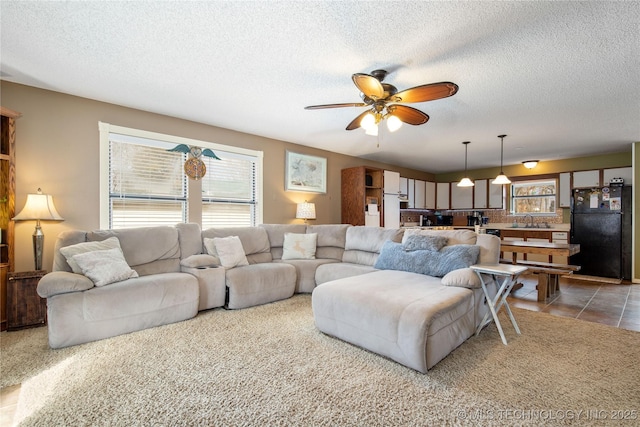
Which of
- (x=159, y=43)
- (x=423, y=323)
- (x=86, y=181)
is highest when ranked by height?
(x=159, y=43)

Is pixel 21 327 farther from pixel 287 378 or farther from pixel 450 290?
pixel 450 290

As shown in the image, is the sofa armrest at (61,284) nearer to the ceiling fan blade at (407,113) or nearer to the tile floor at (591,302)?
the ceiling fan blade at (407,113)

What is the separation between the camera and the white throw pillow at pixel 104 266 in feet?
8.84

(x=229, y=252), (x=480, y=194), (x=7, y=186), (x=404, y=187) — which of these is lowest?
(x=229, y=252)

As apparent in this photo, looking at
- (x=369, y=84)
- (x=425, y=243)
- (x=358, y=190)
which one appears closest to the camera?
(x=369, y=84)

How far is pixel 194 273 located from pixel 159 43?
7.36 ft

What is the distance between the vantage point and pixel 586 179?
6.05m

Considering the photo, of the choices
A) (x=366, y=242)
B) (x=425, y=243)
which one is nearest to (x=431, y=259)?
(x=425, y=243)

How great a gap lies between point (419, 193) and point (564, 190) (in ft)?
9.95

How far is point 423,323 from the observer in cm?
195

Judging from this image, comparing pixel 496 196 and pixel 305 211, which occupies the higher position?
pixel 496 196

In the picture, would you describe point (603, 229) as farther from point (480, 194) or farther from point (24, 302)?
point (24, 302)

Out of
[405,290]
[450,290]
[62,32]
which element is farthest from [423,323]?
[62,32]

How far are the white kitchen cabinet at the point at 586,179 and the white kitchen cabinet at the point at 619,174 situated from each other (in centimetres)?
10
